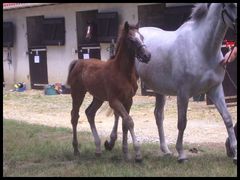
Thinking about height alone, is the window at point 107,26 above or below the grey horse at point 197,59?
above

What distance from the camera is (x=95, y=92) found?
24.7 ft

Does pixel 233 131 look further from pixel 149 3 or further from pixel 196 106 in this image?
pixel 149 3

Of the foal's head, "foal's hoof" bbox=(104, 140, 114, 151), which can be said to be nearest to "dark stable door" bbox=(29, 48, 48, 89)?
"foal's hoof" bbox=(104, 140, 114, 151)

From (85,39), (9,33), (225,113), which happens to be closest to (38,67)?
(9,33)

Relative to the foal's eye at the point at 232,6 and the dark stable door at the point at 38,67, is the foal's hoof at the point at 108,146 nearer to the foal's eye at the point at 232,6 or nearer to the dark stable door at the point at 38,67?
the foal's eye at the point at 232,6

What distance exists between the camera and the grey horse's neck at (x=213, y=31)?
6738 mm

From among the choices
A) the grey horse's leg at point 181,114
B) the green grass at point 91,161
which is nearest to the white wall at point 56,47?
the green grass at point 91,161

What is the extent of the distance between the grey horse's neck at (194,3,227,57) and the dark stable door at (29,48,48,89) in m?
14.4

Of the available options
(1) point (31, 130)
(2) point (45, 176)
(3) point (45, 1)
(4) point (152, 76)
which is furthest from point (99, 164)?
(3) point (45, 1)

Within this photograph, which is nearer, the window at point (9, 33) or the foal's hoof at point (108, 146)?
the foal's hoof at point (108, 146)

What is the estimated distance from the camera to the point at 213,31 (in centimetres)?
679

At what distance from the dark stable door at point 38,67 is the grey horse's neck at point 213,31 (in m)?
14.4

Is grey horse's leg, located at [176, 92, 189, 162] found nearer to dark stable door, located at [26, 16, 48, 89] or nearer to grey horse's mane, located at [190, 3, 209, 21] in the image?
grey horse's mane, located at [190, 3, 209, 21]

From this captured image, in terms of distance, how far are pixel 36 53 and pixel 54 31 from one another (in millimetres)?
1490
